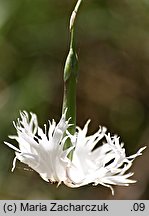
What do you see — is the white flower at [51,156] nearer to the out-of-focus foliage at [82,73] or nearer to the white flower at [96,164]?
the white flower at [96,164]

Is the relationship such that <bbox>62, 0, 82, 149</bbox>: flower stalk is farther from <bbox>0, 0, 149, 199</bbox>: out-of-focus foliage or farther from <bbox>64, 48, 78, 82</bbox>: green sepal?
<bbox>0, 0, 149, 199</bbox>: out-of-focus foliage

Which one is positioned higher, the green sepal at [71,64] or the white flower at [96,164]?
the green sepal at [71,64]

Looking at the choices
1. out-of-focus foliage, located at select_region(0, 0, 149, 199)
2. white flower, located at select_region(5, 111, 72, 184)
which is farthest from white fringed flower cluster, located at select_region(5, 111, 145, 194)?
out-of-focus foliage, located at select_region(0, 0, 149, 199)

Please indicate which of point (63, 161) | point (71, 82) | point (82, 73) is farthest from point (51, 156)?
point (82, 73)

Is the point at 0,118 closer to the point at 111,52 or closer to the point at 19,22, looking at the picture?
the point at 19,22

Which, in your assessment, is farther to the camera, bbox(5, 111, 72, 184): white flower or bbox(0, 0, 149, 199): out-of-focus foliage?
bbox(0, 0, 149, 199): out-of-focus foliage

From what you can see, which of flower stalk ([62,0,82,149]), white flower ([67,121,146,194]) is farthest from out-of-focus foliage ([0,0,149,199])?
flower stalk ([62,0,82,149])

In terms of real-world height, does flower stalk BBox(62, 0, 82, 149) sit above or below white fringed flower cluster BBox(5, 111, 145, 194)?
above

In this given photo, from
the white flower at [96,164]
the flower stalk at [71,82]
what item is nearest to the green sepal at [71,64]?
the flower stalk at [71,82]
